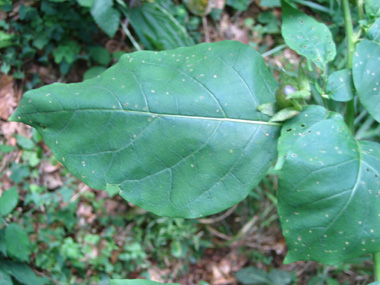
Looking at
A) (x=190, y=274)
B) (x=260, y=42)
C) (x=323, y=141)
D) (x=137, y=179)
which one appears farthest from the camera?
(x=260, y=42)

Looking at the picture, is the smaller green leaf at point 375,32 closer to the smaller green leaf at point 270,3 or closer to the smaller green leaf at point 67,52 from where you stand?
the smaller green leaf at point 270,3

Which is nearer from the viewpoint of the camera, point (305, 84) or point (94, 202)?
point (305, 84)

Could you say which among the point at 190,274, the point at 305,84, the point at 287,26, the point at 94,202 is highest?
the point at 287,26

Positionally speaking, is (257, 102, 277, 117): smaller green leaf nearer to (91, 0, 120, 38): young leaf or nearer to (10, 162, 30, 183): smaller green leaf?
(91, 0, 120, 38): young leaf

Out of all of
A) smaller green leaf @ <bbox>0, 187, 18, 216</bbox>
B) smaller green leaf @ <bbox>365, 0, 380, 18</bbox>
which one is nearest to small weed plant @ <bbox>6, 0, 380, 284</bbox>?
smaller green leaf @ <bbox>365, 0, 380, 18</bbox>

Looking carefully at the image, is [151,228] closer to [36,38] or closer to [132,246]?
[132,246]

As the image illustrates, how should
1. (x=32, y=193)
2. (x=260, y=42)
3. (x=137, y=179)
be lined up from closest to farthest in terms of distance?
(x=137, y=179)
(x=32, y=193)
(x=260, y=42)

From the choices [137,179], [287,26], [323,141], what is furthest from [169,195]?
[287,26]
